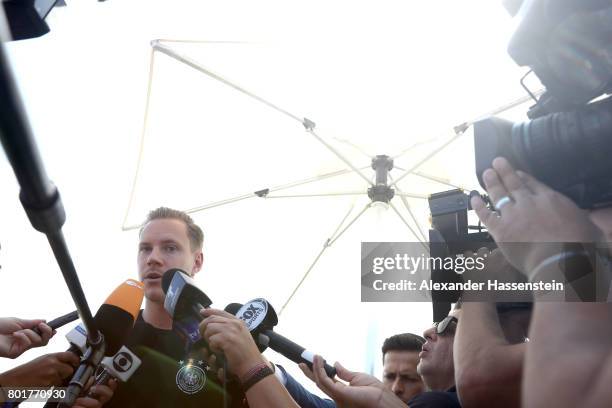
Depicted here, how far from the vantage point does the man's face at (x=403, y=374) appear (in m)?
3.39

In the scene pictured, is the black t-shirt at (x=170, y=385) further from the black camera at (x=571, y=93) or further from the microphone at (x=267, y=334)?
the black camera at (x=571, y=93)

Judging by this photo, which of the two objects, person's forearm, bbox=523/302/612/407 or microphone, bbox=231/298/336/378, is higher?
microphone, bbox=231/298/336/378

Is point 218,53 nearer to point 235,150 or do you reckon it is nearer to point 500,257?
point 235,150

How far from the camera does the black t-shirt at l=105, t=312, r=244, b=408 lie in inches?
90.9

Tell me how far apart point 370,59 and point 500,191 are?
11.7ft

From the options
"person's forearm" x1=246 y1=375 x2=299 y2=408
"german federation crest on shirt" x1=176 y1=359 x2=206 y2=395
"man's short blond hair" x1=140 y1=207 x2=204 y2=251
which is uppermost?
"man's short blond hair" x1=140 y1=207 x2=204 y2=251

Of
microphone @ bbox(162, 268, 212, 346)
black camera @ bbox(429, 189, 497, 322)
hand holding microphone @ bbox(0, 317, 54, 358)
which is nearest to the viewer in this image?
black camera @ bbox(429, 189, 497, 322)

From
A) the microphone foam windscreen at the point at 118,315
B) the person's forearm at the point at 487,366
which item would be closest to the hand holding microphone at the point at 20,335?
the microphone foam windscreen at the point at 118,315

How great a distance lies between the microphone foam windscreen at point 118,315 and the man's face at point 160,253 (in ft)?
1.68

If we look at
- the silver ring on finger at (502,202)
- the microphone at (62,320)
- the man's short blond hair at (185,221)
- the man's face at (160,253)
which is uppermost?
the man's short blond hair at (185,221)

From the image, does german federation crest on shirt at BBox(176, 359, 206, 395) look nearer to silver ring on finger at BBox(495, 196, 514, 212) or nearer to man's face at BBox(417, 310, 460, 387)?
man's face at BBox(417, 310, 460, 387)

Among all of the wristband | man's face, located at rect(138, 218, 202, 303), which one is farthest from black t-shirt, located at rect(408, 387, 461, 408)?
man's face, located at rect(138, 218, 202, 303)

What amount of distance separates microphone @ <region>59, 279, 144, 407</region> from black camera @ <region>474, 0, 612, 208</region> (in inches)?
45.7

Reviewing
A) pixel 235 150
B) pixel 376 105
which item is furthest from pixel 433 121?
pixel 235 150
